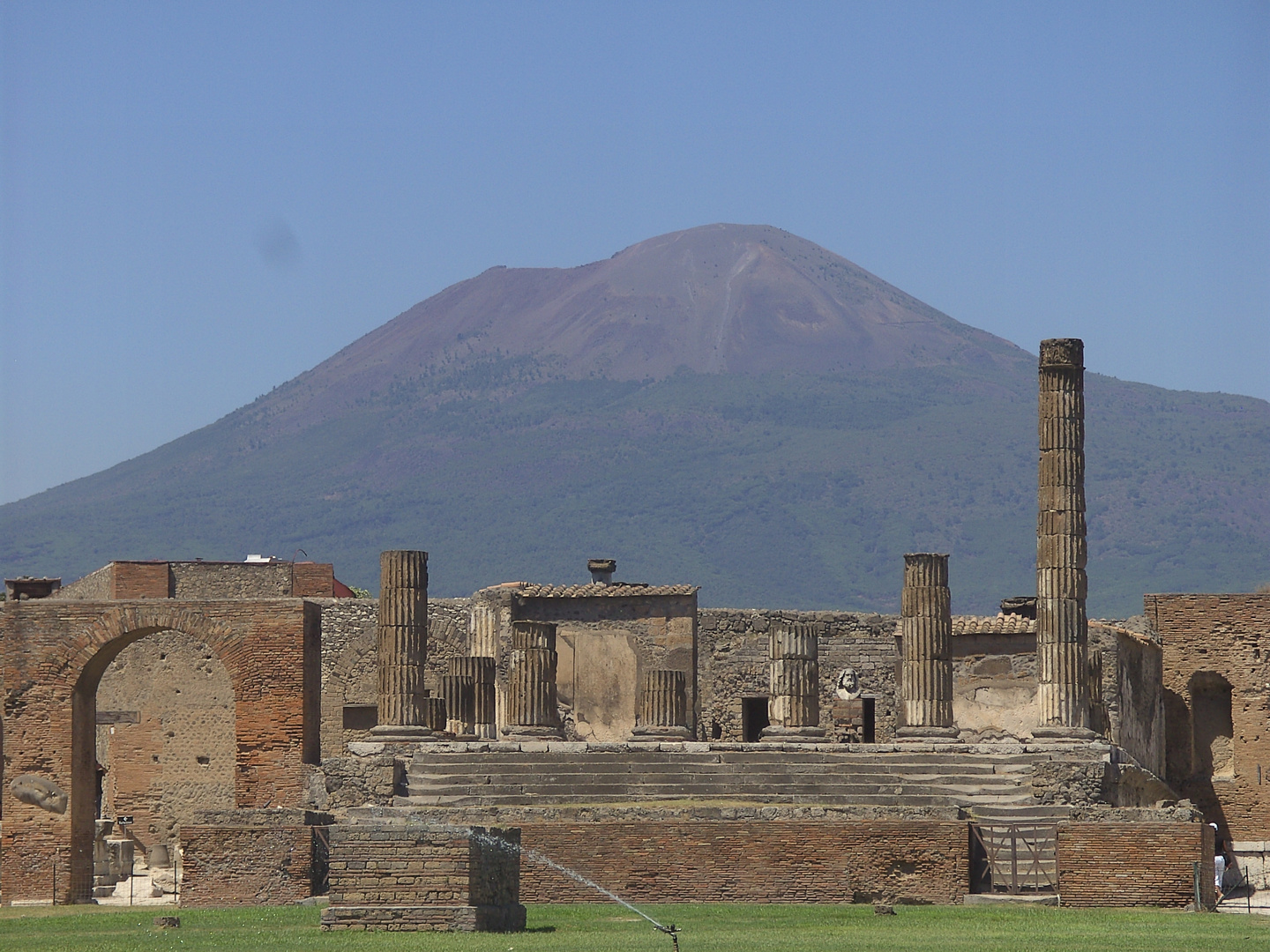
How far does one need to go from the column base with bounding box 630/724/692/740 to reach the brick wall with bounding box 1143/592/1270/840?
13.4 m

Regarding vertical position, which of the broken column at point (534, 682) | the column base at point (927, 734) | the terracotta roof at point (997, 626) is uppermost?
the terracotta roof at point (997, 626)

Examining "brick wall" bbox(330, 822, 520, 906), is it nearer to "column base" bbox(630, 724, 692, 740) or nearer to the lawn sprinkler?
the lawn sprinkler

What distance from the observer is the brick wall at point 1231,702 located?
1946 inches

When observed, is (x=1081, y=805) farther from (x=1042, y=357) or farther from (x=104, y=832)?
(x=104, y=832)

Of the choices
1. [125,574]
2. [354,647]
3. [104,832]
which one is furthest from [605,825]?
[125,574]

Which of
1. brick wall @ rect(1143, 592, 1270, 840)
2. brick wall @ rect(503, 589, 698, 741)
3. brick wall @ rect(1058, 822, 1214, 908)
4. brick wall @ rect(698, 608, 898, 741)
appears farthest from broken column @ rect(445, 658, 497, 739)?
brick wall @ rect(1143, 592, 1270, 840)

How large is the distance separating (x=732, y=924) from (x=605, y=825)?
486cm

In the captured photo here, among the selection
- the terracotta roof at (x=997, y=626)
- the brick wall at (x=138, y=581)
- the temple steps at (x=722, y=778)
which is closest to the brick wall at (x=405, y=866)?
the temple steps at (x=722, y=778)

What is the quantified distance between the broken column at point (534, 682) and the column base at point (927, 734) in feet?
19.9

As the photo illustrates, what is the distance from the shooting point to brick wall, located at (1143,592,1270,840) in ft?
162

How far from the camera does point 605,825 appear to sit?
32.2m

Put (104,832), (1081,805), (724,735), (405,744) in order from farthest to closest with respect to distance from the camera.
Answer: (724,735), (104,832), (405,744), (1081,805)

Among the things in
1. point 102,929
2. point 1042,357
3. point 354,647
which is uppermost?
point 1042,357

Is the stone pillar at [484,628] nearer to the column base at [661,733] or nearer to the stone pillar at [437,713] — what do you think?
the stone pillar at [437,713]
